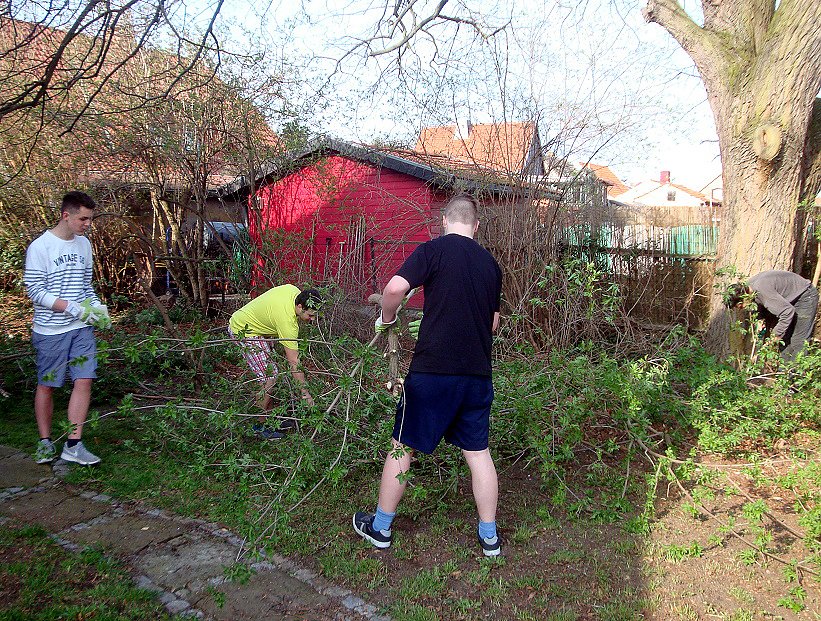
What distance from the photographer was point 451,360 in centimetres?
291

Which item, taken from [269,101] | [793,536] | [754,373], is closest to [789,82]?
[754,373]

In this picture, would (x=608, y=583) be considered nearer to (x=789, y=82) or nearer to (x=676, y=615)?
(x=676, y=615)

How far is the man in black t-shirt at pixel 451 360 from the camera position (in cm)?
291

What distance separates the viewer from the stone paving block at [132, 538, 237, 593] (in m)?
2.79

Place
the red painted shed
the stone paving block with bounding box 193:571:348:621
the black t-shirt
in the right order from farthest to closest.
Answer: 1. the red painted shed
2. the black t-shirt
3. the stone paving block with bounding box 193:571:348:621

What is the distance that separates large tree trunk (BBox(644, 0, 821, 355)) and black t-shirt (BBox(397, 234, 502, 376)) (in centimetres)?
353

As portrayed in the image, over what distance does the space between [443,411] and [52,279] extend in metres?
2.82

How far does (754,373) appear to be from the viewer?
4.71m

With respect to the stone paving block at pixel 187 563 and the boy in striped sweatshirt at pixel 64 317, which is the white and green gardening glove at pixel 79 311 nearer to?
the boy in striped sweatshirt at pixel 64 317

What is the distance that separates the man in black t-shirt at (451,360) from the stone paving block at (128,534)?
46.3 inches

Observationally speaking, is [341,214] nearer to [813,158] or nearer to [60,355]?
[60,355]

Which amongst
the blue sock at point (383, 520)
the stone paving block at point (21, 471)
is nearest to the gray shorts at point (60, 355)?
the stone paving block at point (21, 471)

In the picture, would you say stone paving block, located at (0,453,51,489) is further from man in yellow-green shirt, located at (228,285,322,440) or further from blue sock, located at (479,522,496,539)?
blue sock, located at (479,522,496,539)

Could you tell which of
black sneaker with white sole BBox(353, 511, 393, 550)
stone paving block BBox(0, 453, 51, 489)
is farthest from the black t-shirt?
stone paving block BBox(0, 453, 51, 489)
